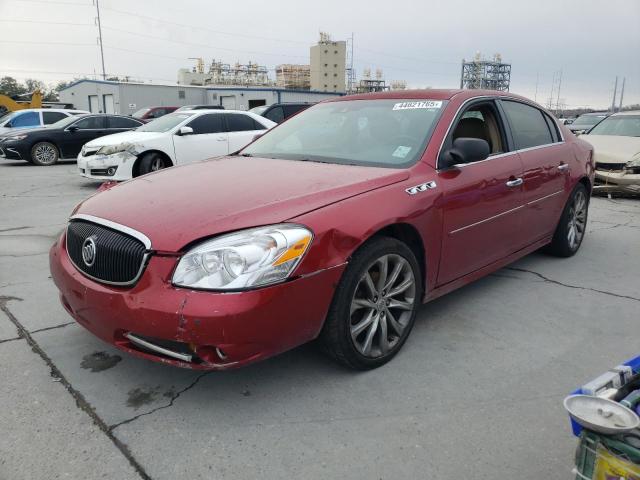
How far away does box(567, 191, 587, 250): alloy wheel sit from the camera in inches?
199

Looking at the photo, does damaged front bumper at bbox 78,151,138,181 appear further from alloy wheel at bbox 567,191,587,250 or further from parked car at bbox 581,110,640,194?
parked car at bbox 581,110,640,194

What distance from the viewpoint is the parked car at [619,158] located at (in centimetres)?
893

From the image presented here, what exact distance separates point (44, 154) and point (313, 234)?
13834 millimetres

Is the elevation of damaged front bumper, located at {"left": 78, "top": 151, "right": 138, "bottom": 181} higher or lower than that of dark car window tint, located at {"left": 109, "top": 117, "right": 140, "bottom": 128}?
lower

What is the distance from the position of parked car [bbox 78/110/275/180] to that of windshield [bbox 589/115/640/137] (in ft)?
23.8

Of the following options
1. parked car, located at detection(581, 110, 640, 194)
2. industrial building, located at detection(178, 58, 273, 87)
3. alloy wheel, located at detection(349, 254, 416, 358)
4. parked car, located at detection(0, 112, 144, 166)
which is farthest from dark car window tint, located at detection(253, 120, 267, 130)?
industrial building, located at detection(178, 58, 273, 87)

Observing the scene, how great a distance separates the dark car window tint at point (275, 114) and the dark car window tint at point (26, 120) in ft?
26.7

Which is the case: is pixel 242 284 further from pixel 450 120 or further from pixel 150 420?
pixel 450 120

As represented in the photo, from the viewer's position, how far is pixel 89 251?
2645mm

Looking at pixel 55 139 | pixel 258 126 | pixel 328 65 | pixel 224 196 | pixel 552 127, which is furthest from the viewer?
pixel 328 65

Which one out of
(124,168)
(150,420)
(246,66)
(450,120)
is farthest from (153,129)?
(246,66)

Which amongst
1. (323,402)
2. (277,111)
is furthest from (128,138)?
(323,402)

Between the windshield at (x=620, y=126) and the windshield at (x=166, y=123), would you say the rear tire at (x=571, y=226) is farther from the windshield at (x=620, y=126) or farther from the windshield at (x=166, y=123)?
the windshield at (x=166, y=123)

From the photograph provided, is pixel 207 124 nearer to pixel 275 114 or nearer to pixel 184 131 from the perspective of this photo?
pixel 184 131
